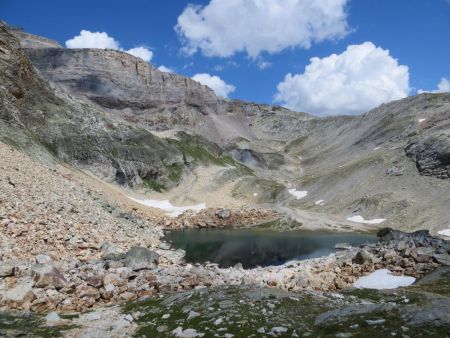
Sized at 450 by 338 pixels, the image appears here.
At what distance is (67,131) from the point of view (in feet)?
361

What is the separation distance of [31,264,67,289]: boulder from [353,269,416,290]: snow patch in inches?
709

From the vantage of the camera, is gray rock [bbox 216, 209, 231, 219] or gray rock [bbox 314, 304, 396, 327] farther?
gray rock [bbox 216, 209, 231, 219]

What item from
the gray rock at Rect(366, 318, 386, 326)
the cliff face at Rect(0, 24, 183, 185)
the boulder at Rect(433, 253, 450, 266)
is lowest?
the gray rock at Rect(366, 318, 386, 326)

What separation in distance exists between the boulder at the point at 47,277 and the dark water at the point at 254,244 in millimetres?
26502

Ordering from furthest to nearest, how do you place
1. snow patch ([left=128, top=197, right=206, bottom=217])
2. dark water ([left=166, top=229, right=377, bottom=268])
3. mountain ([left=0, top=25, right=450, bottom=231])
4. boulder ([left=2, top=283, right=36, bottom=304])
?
snow patch ([left=128, top=197, right=206, bottom=217]), mountain ([left=0, top=25, right=450, bottom=231]), dark water ([left=166, top=229, right=377, bottom=268]), boulder ([left=2, top=283, right=36, bottom=304])

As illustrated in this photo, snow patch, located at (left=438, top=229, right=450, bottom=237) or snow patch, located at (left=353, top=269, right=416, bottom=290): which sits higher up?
snow patch, located at (left=438, top=229, right=450, bottom=237)

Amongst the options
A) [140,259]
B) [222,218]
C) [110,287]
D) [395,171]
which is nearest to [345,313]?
[110,287]

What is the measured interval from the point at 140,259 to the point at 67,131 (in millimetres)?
86814

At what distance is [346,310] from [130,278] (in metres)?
14.3

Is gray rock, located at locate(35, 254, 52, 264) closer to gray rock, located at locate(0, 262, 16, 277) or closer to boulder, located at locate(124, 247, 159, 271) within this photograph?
gray rock, located at locate(0, 262, 16, 277)

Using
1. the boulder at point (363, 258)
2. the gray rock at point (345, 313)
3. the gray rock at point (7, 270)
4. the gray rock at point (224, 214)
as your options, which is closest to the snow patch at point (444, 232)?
the gray rock at point (224, 214)

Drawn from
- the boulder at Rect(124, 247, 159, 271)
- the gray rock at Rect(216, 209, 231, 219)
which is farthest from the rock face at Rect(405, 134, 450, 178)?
the boulder at Rect(124, 247, 159, 271)

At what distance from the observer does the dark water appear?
54.1 meters

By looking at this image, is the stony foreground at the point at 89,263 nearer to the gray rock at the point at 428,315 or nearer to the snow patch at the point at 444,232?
the gray rock at the point at 428,315
